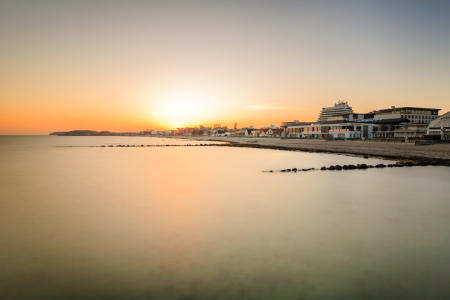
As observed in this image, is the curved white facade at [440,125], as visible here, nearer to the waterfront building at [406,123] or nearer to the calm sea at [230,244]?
the waterfront building at [406,123]

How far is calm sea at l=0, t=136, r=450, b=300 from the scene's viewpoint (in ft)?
19.2

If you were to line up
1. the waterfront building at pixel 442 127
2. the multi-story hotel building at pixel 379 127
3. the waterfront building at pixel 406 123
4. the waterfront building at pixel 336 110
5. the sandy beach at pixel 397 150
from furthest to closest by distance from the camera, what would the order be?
the waterfront building at pixel 336 110 < the multi-story hotel building at pixel 379 127 < the waterfront building at pixel 406 123 < the waterfront building at pixel 442 127 < the sandy beach at pixel 397 150

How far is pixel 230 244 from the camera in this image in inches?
332

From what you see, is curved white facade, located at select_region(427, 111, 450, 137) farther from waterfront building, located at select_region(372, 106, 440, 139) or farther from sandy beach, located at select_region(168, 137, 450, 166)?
sandy beach, located at select_region(168, 137, 450, 166)

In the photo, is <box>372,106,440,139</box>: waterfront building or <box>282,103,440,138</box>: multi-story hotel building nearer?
<box>372,106,440,139</box>: waterfront building

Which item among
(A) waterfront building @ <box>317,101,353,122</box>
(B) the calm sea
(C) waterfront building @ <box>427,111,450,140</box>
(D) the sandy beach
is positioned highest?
(A) waterfront building @ <box>317,101,353,122</box>

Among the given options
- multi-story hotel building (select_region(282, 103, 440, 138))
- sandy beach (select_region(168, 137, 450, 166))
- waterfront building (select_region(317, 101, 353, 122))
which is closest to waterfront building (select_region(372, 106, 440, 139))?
multi-story hotel building (select_region(282, 103, 440, 138))

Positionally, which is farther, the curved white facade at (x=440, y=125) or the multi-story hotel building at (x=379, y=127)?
the multi-story hotel building at (x=379, y=127)

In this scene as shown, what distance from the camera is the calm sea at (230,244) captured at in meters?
5.87

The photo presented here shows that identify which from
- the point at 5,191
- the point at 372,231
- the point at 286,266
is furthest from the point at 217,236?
the point at 5,191

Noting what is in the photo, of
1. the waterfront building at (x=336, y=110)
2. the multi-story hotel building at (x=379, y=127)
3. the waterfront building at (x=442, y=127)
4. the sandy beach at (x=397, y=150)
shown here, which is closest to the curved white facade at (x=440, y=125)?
the waterfront building at (x=442, y=127)

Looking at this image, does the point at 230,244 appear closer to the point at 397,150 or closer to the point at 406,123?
the point at 397,150

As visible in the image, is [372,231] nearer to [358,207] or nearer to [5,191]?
[358,207]

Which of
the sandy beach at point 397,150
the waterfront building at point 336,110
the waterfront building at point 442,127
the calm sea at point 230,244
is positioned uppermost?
the waterfront building at point 336,110
